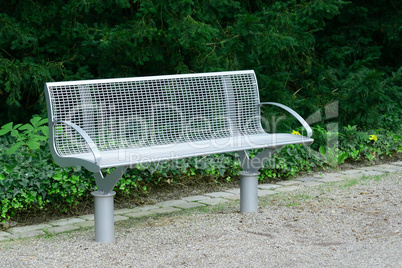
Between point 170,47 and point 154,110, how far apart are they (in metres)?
1.92

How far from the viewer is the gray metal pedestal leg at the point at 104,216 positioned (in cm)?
380

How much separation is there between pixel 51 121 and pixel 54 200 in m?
0.97

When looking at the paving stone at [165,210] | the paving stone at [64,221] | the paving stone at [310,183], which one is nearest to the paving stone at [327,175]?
the paving stone at [310,183]

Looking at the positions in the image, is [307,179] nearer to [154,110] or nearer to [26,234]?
[154,110]

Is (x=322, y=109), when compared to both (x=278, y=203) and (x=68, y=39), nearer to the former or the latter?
(x=278, y=203)

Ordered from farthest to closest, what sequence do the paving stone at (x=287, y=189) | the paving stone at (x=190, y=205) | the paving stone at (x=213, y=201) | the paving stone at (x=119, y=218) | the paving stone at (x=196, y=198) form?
the paving stone at (x=287, y=189), the paving stone at (x=196, y=198), the paving stone at (x=213, y=201), the paving stone at (x=190, y=205), the paving stone at (x=119, y=218)

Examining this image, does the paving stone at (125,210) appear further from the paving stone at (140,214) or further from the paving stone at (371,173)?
the paving stone at (371,173)

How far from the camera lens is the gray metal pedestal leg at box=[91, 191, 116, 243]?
12.5 ft

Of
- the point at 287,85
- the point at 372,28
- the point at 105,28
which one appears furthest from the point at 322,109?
the point at 105,28

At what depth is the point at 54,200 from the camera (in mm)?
4559

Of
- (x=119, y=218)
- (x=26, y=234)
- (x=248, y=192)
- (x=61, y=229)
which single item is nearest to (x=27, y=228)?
(x=26, y=234)

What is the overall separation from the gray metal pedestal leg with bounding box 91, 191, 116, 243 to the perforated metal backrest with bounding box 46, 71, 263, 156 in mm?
503

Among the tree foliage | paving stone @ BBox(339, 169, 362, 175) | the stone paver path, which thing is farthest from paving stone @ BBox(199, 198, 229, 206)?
paving stone @ BBox(339, 169, 362, 175)

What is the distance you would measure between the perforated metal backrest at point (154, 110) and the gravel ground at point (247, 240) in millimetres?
672
